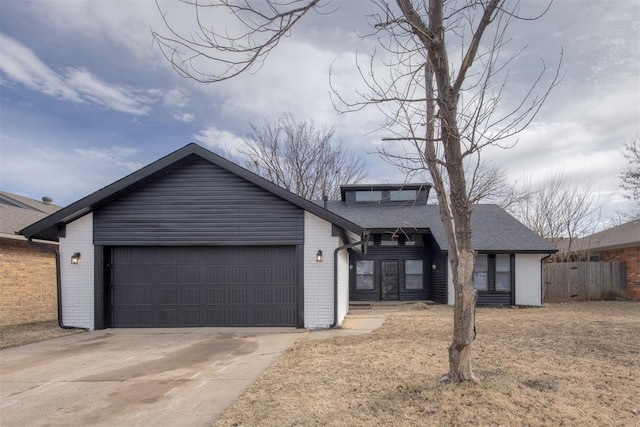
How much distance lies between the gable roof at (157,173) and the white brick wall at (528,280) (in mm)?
9278

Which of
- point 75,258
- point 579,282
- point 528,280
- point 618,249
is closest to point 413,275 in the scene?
point 528,280

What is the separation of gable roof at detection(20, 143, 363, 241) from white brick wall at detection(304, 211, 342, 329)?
0.36m

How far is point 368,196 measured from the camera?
2158 centimetres

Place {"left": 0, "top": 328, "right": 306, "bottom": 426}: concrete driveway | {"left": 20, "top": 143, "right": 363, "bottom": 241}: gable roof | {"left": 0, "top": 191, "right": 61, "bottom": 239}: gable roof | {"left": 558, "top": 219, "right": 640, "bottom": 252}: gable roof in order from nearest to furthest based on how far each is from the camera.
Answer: {"left": 0, "top": 328, "right": 306, "bottom": 426}: concrete driveway → {"left": 20, "top": 143, "right": 363, "bottom": 241}: gable roof → {"left": 0, "top": 191, "right": 61, "bottom": 239}: gable roof → {"left": 558, "top": 219, "right": 640, "bottom": 252}: gable roof

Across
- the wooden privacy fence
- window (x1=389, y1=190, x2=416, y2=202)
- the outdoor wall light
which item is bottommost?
the wooden privacy fence

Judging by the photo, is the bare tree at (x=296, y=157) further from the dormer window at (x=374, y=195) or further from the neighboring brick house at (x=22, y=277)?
the neighboring brick house at (x=22, y=277)

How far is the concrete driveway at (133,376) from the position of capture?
4.50m

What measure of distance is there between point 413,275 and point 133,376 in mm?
14068

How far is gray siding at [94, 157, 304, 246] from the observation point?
34.4 feet

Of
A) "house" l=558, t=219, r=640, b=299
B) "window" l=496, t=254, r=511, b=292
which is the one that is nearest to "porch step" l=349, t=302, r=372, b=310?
"window" l=496, t=254, r=511, b=292

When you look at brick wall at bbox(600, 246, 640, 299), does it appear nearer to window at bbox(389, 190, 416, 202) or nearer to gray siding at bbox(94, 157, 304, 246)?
window at bbox(389, 190, 416, 202)

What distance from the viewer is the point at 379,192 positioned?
2162cm

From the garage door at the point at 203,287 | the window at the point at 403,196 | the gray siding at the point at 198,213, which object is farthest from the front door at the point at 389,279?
the gray siding at the point at 198,213

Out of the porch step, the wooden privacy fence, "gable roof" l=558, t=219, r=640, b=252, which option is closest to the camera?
the porch step
